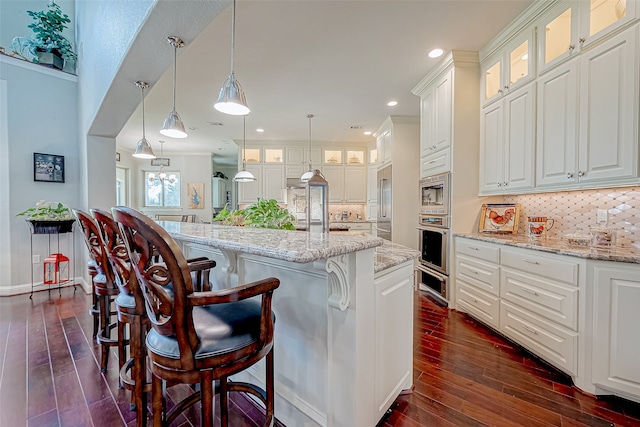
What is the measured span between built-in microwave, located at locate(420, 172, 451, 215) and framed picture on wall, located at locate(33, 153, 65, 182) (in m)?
5.15

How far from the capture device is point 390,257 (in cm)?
145

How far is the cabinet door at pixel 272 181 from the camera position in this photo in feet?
21.2

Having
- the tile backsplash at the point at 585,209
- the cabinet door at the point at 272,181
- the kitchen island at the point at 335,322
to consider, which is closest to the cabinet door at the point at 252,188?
the cabinet door at the point at 272,181

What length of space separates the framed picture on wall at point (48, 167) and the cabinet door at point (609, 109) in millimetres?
5981

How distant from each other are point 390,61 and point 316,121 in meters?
2.25

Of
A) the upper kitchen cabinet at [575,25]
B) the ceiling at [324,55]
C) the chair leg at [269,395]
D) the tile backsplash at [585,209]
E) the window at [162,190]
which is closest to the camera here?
the chair leg at [269,395]

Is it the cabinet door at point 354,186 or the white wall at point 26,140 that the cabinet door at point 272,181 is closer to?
the cabinet door at point 354,186

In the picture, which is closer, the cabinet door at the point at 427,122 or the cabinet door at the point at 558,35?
the cabinet door at the point at 558,35

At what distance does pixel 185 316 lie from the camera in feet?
2.67

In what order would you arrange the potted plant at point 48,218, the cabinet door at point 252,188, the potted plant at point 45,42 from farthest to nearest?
the cabinet door at point 252,188
the potted plant at point 45,42
the potted plant at point 48,218

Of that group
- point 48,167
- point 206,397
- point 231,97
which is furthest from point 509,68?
point 48,167

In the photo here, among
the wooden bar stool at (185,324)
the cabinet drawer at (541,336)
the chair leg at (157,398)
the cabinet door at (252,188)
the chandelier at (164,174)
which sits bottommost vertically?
the cabinet drawer at (541,336)

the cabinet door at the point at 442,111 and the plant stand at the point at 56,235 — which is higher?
the cabinet door at the point at 442,111

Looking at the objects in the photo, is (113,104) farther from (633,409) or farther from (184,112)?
(633,409)
